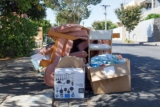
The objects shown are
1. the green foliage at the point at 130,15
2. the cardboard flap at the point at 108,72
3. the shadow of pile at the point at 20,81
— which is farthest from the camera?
the green foliage at the point at 130,15

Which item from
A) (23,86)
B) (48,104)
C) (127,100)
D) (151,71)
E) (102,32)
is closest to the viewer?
(48,104)

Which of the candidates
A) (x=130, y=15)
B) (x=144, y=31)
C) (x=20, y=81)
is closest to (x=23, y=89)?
(x=20, y=81)

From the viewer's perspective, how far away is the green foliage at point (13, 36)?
40.7 feet

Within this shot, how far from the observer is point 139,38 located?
43.3 metres

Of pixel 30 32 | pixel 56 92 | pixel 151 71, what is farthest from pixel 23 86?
pixel 30 32

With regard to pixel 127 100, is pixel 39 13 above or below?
above

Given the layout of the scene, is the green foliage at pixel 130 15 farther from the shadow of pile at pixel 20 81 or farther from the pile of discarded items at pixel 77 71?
the pile of discarded items at pixel 77 71

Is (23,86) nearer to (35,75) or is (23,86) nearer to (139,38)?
(35,75)

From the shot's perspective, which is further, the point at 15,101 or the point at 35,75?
the point at 35,75

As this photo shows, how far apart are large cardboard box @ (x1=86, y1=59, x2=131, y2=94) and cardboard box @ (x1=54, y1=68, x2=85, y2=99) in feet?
0.98

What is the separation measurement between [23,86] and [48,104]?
163cm

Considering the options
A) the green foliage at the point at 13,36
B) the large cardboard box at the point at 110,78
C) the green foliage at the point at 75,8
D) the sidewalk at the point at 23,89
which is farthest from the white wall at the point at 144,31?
the large cardboard box at the point at 110,78

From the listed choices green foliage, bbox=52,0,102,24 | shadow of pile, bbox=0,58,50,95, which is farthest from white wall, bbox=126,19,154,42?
shadow of pile, bbox=0,58,50,95

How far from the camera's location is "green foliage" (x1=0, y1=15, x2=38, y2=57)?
40.7ft
